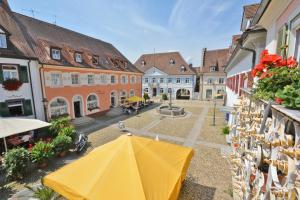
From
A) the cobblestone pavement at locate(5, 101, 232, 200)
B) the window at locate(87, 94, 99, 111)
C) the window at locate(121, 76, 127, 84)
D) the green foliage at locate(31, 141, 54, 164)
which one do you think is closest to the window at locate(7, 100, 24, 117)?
the cobblestone pavement at locate(5, 101, 232, 200)

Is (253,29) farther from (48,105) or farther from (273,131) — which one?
(48,105)

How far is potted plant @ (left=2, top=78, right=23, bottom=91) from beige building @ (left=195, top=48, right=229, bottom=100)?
29.5 m

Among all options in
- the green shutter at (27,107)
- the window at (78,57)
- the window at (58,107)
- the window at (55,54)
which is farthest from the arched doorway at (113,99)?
the green shutter at (27,107)

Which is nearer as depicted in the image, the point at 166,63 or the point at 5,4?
the point at 5,4

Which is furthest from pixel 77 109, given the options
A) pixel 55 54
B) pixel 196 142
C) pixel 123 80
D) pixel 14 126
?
pixel 196 142

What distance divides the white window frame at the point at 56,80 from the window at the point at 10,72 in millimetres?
2859

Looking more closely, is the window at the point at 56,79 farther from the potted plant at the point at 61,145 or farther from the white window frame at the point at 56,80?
the potted plant at the point at 61,145

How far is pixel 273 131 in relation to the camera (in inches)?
91.3

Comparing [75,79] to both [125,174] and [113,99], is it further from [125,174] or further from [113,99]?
[125,174]

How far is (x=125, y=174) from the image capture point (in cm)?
363

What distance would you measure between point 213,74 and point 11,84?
3082 centimetres

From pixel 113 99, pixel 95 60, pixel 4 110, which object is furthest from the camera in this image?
pixel 113 99

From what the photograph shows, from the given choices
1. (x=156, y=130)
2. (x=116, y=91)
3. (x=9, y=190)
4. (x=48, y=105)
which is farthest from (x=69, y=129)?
(x=116, y=91)

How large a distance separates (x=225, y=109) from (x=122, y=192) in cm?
834
